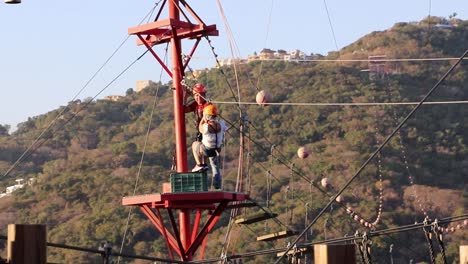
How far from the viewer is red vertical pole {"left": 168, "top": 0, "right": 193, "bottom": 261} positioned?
24.5m

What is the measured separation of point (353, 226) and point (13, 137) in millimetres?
32850

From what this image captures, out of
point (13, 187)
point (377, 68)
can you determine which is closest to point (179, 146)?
point (13, 187)

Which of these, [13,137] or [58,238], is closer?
[58,238]

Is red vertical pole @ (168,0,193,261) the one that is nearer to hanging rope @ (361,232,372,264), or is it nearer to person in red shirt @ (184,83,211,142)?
person in red shirt @ (184,83,211,142)

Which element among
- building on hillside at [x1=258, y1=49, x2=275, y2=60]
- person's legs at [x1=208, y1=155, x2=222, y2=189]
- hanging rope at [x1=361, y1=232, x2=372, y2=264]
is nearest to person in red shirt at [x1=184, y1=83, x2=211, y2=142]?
person's legs at [x1=208, y1=155, x2=222, y2=189]

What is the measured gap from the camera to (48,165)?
84.2 meters

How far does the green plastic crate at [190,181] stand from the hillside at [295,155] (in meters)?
33.7

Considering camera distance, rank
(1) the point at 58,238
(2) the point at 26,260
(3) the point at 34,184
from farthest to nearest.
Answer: (3) the point at 34,184
(1) the point at 58,238
(2) the point at 26,260

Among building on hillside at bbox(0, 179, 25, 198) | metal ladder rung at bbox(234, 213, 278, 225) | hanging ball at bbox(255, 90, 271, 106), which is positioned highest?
building on hillside at bbox(0, 179, 25, 198)

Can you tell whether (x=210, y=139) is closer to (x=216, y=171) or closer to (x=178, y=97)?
(x=216, y=171)

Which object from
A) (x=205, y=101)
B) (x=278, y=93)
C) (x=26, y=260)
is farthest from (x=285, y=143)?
(x=26, y=260)

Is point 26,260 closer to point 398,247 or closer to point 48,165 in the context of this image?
point 398,247

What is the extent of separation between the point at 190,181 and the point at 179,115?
2035 millimetres

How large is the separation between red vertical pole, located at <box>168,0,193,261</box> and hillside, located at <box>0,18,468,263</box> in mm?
31628
